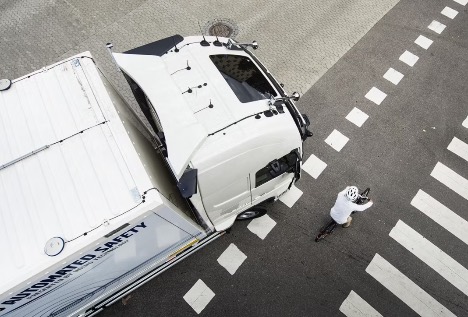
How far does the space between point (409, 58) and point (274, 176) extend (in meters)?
6.20

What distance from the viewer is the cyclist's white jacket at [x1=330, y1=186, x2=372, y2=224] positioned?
596 cm

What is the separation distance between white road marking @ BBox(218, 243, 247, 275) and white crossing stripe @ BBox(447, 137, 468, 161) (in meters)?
5.52

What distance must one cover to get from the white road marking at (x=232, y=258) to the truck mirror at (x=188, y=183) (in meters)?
2.68

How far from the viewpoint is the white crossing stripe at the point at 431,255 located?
21.4 ft

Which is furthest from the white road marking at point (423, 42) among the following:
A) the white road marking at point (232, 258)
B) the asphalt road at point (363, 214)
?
the white road marking at point (232, 258)

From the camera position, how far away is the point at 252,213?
6711 mm

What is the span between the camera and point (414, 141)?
8016 millimetres

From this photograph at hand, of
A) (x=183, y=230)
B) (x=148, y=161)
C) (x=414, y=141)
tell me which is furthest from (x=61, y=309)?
(x=414, y=141)

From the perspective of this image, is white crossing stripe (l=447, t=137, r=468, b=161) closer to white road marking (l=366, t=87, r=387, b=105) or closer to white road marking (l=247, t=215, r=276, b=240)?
white road marking (l=366, t=87, r=387, b=105)

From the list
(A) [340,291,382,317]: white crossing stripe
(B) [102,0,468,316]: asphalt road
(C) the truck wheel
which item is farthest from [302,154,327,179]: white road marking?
(A) [340,291,382,317]: white crossing stripe

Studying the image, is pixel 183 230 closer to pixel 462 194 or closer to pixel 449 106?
pixel 462 194

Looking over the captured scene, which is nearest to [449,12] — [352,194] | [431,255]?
[431,255]

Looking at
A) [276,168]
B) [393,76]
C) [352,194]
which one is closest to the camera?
[276,168]

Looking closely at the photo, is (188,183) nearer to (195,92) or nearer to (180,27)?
(195,92)
